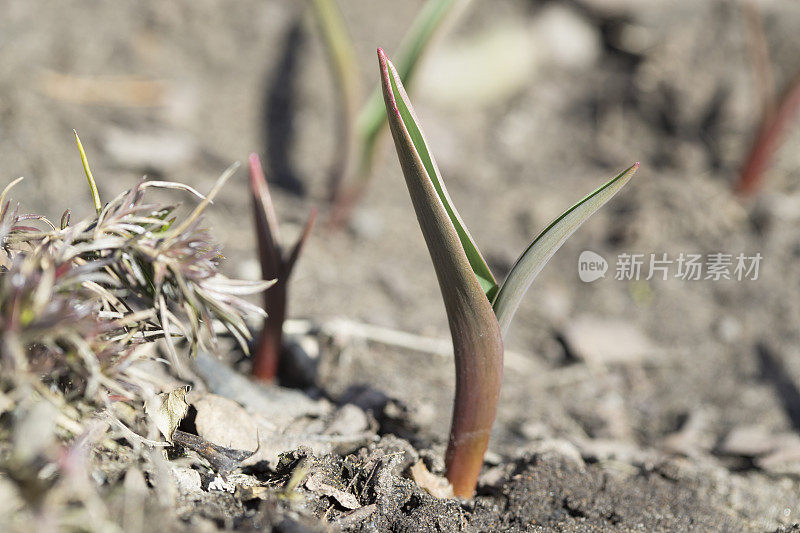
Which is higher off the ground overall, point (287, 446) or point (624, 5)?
point (624, 5)

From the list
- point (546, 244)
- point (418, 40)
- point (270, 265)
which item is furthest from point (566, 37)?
point (546, 244)

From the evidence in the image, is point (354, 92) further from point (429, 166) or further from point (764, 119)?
point (764, 119)

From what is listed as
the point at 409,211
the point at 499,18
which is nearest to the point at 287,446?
the point at 409,211

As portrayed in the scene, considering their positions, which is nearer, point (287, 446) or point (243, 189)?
point (287, 446)

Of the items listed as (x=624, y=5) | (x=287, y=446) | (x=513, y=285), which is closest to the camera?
(x=513, y=285)

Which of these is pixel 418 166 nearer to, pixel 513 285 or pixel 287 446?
pixel 513 285

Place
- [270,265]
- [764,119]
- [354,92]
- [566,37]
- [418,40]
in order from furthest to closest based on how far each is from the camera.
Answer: [566,37], [764,119], [354,92], [418,40], [270,265]
